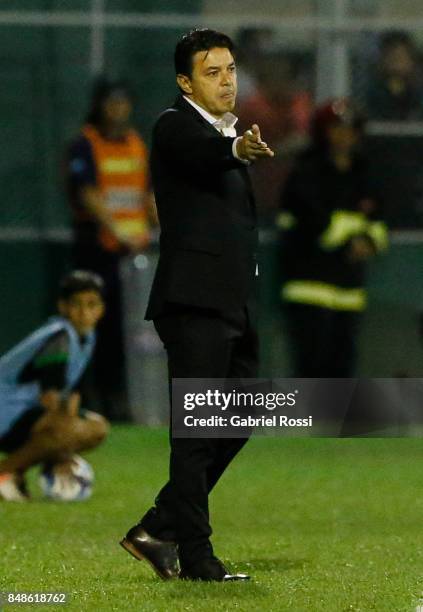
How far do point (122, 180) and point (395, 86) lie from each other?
6.88 feet

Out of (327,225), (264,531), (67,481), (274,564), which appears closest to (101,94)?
(327,225)

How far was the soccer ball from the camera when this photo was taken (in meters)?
10.0

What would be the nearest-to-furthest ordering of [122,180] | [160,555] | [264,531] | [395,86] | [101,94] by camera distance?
[160,555] < [264,531] < [101,94] < [122,180] < [395,86]

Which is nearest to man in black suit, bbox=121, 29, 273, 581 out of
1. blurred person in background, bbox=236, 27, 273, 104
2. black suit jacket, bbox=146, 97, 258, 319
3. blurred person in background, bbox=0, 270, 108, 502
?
black suit jacket, bbox=146, 97, 258, 319

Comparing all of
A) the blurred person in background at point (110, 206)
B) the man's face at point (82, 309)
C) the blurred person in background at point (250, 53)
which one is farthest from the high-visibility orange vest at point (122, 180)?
the man's face at point (82, 309)

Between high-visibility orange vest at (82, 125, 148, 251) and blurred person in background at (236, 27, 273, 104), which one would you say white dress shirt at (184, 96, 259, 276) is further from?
blurred person in background at (236, 27, 273, 104)

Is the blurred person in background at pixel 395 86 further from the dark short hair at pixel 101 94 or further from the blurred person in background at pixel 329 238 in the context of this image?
the dark short hair at pixel 101 94

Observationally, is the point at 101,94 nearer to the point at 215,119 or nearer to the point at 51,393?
the point at 51,393

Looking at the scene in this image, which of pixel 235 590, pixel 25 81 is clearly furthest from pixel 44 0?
pixel 235 590

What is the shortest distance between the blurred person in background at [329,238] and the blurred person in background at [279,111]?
55 cm

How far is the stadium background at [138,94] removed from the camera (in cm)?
1366

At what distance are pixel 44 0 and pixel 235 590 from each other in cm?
783

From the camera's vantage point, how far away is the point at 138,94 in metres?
13.8

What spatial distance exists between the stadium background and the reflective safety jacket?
1.82 ft
